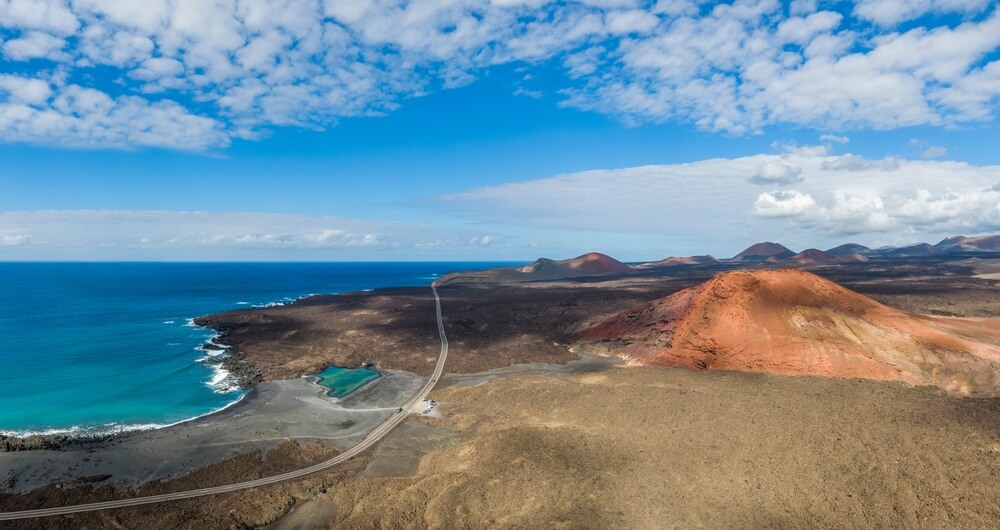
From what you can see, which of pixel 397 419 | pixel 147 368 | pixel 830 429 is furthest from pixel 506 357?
pixel 147 368

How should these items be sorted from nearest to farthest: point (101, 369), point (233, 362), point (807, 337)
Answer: point (807, 337) < point (101, 369) < point (233, 362)

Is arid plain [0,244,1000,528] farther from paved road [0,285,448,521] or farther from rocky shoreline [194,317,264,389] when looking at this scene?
rocky shoreline [194,317,264,389]

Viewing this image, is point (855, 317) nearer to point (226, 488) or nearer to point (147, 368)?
point (226, 488)

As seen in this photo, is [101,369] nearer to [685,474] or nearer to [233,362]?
[233,362]

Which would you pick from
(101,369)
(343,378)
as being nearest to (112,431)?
(343,378)

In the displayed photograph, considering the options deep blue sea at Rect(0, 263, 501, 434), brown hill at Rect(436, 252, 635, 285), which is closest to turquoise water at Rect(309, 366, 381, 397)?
deep blue sea at Rect(0, 263, 501, 434)

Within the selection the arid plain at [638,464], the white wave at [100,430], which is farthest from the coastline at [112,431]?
the arid plain at [638,464]

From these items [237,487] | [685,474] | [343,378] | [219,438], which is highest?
[685,474]
